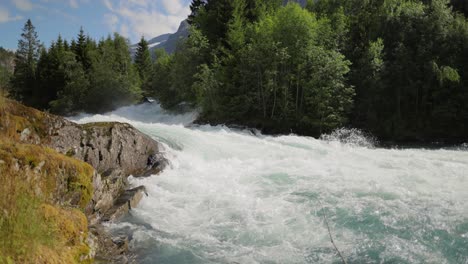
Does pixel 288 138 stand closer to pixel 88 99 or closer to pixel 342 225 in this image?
pixel 342 225

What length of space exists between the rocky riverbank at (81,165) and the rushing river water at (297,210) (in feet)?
2.00

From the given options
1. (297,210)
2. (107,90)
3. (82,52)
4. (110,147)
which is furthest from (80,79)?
(297,210)

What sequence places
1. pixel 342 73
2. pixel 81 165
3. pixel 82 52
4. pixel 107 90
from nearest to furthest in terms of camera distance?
pixel 81 165, pixel 342 73, pixel 107 90, pixel 82 52

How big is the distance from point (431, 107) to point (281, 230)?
22166mm

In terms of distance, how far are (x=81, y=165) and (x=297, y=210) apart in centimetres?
517

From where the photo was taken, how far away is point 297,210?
8633mm

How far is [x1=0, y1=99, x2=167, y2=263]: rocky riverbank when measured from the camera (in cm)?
573

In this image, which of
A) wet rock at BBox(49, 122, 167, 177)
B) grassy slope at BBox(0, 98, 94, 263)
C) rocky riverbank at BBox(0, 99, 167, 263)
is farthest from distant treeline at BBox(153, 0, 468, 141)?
grassy slope at BBox(0, 98, 94, 263)

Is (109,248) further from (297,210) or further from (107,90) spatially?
(107,90)

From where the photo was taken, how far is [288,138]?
68.7 feet

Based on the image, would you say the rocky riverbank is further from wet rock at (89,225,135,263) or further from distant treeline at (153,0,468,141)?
distant treeline at (153,0,468,141)

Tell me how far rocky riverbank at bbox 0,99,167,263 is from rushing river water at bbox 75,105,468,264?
0.61 meters

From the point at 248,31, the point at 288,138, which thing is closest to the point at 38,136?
the point at 288,138

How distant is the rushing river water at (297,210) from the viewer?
6.53m
